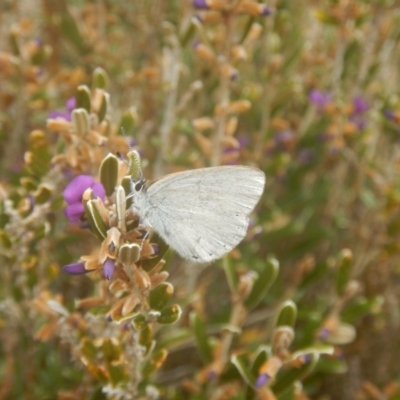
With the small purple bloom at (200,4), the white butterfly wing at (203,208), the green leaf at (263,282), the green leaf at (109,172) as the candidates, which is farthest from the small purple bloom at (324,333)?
the small purple bloom at (200,4)

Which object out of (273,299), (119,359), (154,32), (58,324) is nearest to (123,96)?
(154,32)

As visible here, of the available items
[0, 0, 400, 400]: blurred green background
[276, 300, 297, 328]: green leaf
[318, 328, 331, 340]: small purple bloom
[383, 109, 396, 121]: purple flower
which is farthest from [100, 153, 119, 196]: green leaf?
[383, 109, 396, 121]: purple flower

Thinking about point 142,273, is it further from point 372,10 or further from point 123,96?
point 372,10

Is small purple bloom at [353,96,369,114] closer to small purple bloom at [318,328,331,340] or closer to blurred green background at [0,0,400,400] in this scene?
blurred green background at [0,0,400,400]

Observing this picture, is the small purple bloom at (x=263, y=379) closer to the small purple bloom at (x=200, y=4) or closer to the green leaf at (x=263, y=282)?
the green leaf at (x=263, y=282)

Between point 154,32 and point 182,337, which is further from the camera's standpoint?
point 154,32

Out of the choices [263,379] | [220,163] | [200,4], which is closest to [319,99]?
[220,163]
